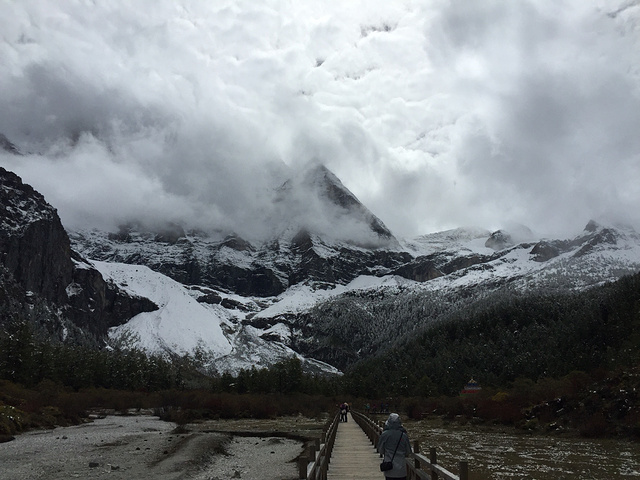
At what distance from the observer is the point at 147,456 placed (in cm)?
4078

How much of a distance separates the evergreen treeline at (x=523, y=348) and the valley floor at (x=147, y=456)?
7280 cm

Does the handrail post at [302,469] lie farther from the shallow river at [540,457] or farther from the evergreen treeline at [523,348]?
the evergreen treeline at [523,348]

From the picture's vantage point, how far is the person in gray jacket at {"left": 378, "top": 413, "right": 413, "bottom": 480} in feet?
44.3

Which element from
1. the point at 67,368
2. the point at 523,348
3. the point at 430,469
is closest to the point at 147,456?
the point at 430,469

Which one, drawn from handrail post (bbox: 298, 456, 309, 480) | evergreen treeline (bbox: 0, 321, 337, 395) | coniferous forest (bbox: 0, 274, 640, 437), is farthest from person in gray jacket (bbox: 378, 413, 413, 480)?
evergreen treeline (bbox: 0, 321, 337, 395)

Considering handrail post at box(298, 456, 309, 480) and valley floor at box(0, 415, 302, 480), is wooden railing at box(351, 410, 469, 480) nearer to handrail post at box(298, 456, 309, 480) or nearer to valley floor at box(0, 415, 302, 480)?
handrail post at box(298, 456, 309, 480)

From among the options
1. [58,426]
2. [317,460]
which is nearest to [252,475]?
[317,460]

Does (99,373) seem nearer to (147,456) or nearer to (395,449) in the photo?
(147,456)

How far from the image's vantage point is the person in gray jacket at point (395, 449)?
531 inches

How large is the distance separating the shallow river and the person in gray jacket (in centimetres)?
1192

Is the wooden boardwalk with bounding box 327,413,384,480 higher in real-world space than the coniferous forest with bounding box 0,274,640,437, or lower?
lower

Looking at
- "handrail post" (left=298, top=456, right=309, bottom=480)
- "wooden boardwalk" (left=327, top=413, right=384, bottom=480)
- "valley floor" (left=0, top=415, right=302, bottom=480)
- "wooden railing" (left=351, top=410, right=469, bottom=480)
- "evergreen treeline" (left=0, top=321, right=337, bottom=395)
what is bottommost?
"valley floor" (left=0, top=415, right=302, bottom=480)

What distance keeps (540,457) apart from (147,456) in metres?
26.9

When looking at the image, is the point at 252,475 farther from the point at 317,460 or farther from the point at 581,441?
the point at 581,441
